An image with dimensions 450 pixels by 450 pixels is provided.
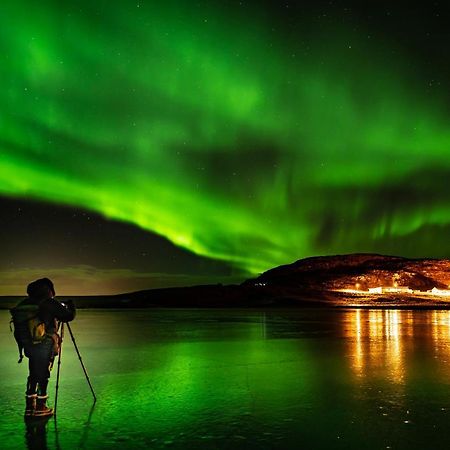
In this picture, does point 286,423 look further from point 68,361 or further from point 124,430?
point 68,361

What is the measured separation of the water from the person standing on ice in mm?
702

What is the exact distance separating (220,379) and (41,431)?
6.28m

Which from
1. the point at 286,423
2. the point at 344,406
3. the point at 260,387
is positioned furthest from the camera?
the point at 260,387

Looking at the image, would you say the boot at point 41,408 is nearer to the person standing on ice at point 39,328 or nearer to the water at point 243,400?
the person standing on ice at point 39,328

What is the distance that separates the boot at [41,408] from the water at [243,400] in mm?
316

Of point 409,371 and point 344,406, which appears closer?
point 344,406

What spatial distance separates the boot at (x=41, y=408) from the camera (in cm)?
986

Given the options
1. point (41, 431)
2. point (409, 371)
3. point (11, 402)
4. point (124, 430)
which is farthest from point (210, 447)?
point (409, 371)

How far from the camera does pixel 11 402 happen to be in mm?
11320

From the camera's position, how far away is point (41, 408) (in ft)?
32.6

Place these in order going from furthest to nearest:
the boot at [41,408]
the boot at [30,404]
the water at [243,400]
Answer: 1. the boot at [30,404]
2. the boot at [41,408]
3. the water at [243,400]

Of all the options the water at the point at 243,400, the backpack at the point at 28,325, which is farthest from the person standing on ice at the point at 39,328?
the water at the point at 243,400

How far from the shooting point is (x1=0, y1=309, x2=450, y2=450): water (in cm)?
833

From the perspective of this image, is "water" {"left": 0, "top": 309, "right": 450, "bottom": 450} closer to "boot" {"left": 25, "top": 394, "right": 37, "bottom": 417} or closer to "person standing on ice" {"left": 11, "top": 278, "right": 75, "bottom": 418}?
"boot" {"left": 25, "top": 394, "right": 37, "bottom": 417}
